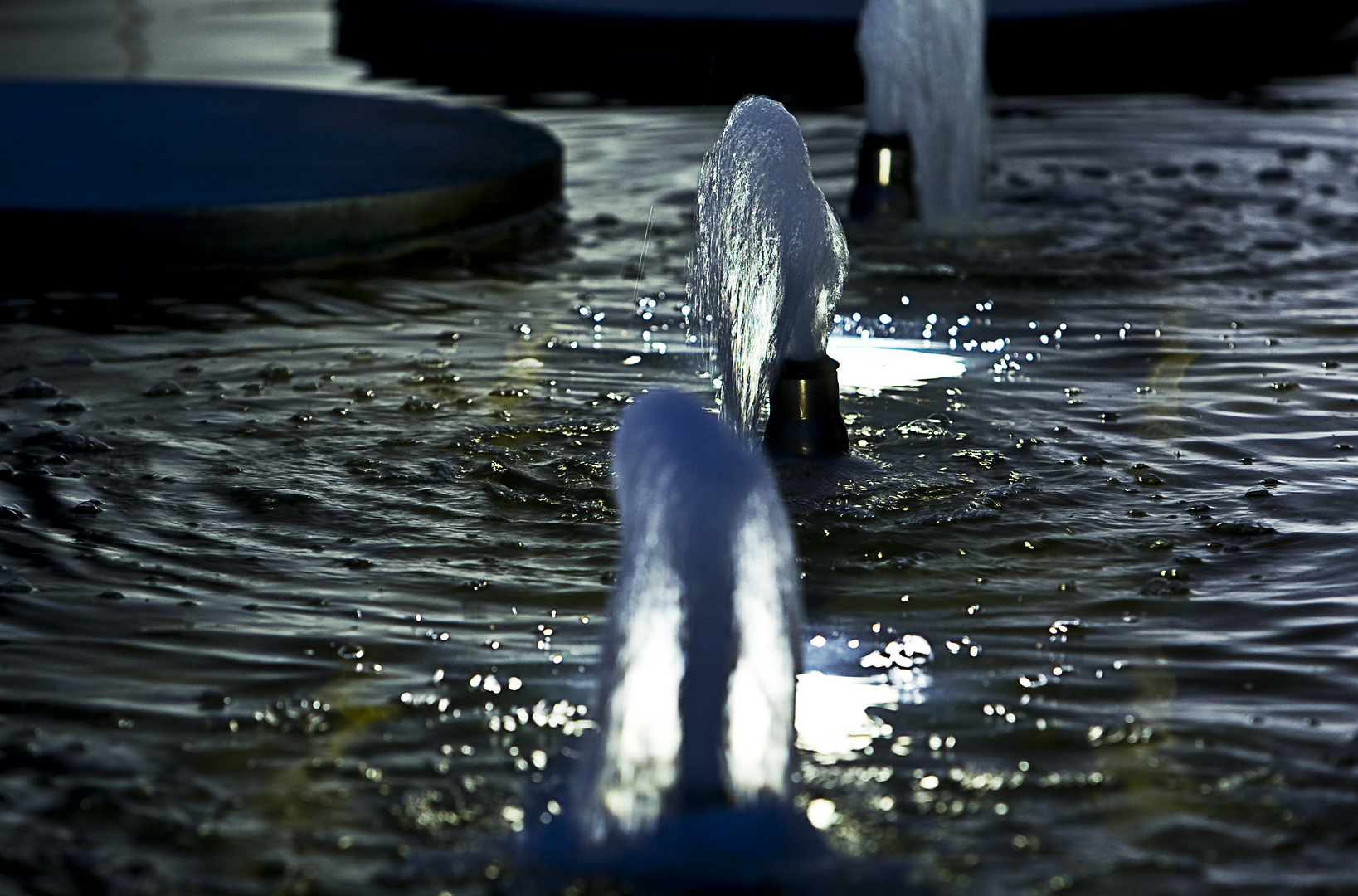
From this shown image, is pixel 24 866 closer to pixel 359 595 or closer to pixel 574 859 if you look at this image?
pixel 574 859

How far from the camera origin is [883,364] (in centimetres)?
627

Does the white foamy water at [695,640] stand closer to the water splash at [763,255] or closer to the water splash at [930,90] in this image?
the water splash at [763,255]

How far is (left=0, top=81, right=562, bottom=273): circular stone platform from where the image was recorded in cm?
761

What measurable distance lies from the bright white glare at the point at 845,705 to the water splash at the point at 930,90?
16.0 ft

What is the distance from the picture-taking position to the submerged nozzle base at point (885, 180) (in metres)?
8.24

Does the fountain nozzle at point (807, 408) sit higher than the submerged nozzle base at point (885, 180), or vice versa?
the submerged nozzle base at point (885, 180)

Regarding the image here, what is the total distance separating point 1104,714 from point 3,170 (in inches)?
258

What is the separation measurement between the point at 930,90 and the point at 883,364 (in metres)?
2.78

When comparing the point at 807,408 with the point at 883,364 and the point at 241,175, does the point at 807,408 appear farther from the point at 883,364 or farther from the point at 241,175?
the point at 241,175

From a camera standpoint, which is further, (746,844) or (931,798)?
(931,798)

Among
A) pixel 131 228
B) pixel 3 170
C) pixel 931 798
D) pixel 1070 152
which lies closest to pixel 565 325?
pixel 131 228

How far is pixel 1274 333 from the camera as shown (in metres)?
6.55

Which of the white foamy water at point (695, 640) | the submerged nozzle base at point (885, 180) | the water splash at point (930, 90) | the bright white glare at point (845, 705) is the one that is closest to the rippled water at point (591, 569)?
the bright white glare at point (845, 705)

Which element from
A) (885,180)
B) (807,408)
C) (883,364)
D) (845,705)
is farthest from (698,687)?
(885,180)
